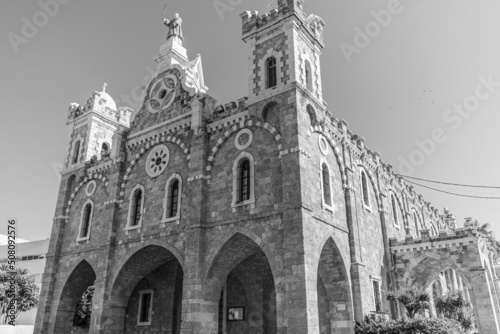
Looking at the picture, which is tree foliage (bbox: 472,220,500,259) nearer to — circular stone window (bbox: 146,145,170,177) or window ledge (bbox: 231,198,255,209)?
window ledge (bbox: 231,198,255,209)

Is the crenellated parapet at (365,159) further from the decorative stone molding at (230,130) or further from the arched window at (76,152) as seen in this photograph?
the arched window at (76,152)

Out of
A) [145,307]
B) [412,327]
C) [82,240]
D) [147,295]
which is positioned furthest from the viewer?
[82,240]

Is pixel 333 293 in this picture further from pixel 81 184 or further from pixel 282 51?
pixel 81 184

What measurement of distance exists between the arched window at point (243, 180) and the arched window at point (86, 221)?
10990 mm

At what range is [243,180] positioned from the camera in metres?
19.0

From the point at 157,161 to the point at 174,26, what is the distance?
37.1 feet

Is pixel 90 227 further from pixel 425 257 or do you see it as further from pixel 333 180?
pixel 425 257

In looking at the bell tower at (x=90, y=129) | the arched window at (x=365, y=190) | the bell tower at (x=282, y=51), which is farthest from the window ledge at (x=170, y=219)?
the arched window at (x=365, y=190)

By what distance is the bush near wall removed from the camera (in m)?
16.9

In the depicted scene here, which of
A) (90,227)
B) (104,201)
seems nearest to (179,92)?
(104,201)

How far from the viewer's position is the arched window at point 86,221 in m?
24.6

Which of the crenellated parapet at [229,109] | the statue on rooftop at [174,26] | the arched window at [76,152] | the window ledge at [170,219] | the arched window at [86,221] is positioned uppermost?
the statue on rooftop at [174,26]

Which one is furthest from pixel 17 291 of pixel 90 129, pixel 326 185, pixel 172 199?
pixel 326 185

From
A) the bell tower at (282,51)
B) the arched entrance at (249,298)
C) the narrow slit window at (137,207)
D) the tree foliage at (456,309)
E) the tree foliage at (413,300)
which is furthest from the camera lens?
the tree foliage at (456,309)
